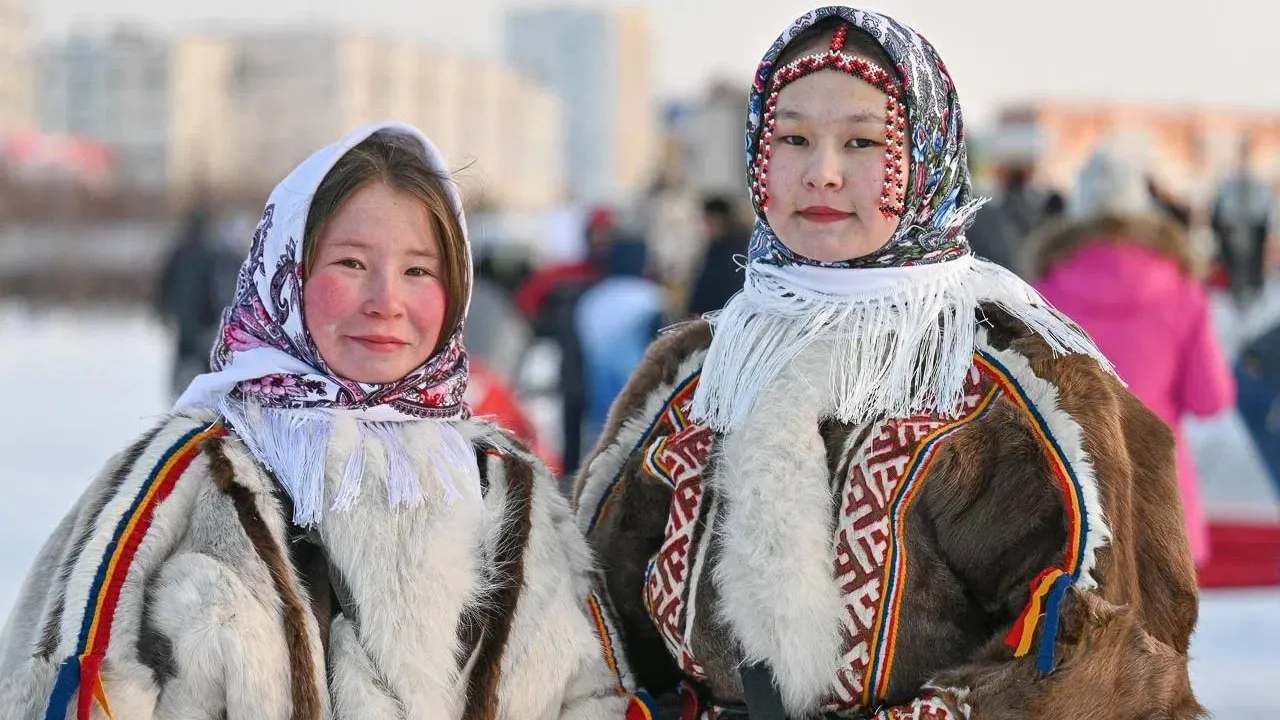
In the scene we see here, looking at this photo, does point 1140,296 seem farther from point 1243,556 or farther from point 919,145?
point 919,145

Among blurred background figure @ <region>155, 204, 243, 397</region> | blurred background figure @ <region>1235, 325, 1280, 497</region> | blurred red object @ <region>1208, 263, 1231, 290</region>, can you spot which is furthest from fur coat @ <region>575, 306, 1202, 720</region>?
blurred red object @ <region>1208, 263, 1231, 290</region>

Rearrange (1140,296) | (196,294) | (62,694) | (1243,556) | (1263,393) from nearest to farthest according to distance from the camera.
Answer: (62,694)
(1140,296)
(1263,393)
(1243,556)
(196,294)

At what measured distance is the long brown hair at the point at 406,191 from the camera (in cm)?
219

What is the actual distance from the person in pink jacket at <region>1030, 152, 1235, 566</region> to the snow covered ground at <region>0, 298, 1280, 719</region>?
756 mm

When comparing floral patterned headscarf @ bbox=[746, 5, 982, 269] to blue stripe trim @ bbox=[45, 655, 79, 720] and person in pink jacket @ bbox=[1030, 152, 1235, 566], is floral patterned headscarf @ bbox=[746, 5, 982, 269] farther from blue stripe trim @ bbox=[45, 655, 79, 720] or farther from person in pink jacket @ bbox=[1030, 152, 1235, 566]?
person in pink jacket @ bbox=[1030, 152, 1235, 566]

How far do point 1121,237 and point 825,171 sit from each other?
8.55 ft

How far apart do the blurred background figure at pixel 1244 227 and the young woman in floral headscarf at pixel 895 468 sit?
11.4m

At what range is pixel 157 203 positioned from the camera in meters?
Answer: 32.3

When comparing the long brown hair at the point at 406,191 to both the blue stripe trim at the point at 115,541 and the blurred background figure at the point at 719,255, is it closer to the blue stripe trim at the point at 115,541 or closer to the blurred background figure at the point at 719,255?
the blue stripe trim at the point at 115,541

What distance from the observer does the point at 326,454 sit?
82.0 inches

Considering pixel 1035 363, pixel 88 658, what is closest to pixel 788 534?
pixel 1035 363

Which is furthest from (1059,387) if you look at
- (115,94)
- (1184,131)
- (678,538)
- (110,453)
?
(115,94)

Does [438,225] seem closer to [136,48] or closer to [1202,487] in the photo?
[1202,487]

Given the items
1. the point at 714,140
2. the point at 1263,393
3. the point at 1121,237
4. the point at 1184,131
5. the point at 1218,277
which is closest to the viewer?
the point at 1121,237
